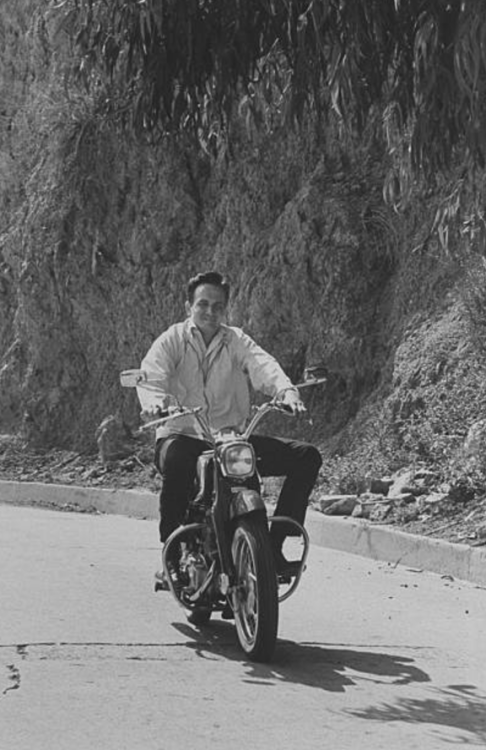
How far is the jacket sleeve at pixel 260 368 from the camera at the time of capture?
311 inches

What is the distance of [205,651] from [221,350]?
1700 millimetres

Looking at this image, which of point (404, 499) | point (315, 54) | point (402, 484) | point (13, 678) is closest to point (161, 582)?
point (13, 678)

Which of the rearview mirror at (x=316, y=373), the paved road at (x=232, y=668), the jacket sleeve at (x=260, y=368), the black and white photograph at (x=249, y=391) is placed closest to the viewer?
the paved road at (x=232, y=668)

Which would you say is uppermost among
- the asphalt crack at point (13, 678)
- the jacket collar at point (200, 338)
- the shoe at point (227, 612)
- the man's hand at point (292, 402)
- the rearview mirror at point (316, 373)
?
the jacket collar at point (200, 338)

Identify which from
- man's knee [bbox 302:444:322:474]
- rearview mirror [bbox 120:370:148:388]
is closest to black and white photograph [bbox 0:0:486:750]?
man's knee [bbox 302:444:322:474]

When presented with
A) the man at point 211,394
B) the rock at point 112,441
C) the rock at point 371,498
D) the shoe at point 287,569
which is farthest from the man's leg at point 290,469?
the rock at point 112,441

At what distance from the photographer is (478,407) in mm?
13430

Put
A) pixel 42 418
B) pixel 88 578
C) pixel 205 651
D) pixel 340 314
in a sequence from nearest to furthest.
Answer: pixel 205 651
pixel 88 578
pixel 340 314
pixel 42 418

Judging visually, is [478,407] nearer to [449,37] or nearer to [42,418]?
[449,37]

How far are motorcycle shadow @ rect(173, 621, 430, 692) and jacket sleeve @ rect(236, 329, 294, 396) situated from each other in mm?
1309

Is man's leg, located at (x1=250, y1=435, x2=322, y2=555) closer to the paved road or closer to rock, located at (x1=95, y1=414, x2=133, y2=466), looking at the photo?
the paved road

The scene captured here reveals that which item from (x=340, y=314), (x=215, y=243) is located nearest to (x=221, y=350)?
(x=340, y=314)

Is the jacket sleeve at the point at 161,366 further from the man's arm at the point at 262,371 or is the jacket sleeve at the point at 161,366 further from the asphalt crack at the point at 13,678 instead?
the asphalt crack at the point at 13,678

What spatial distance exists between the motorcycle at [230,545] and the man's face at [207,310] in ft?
1.91
